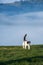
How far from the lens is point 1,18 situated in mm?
53469

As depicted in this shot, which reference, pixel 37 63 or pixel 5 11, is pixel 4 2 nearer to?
pixel 5 11

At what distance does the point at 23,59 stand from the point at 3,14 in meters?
40.6

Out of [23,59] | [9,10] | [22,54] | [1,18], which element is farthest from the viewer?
[9,10]

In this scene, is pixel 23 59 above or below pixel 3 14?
below

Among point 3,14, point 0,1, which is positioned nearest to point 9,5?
point 0,1

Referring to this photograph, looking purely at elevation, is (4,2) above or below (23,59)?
above

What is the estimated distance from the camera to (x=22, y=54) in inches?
830

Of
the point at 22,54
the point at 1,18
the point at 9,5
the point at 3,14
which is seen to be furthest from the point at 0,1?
the point at 22,54

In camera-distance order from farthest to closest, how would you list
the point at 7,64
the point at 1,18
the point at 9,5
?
the point at 9,5, the point at 1,18, the point at 7,64

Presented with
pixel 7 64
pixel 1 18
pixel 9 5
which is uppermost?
pixel 9 5

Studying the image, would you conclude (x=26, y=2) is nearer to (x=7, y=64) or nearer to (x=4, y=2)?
(x=4, y=2)

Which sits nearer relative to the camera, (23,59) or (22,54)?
(23,59)

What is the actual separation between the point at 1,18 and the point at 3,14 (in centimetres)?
528

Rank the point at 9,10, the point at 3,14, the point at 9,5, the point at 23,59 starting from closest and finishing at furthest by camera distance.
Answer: the point at 23,59
the point at 3,14
the point at 9,10
the point at 9,5
